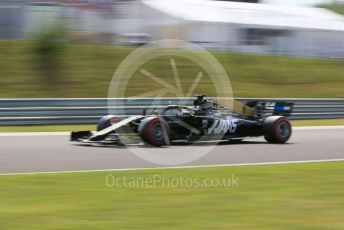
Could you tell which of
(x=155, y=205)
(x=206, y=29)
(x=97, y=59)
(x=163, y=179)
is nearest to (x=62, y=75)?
(x=97, y=59)

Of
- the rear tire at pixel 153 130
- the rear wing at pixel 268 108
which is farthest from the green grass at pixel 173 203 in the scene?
the rear wing at pixel 268 108

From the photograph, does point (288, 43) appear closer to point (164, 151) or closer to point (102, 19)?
point (102, 19)

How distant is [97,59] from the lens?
77.6 feet

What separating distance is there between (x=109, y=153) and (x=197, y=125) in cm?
189

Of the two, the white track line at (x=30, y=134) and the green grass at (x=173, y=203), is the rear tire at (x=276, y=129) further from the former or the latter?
the white track line at (x=30, y=134)

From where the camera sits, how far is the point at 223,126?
36.9 ft

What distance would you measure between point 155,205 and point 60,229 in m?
1.22

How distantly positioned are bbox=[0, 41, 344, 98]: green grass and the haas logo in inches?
382

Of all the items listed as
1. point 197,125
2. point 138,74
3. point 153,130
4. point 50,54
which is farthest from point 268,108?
point 50,54

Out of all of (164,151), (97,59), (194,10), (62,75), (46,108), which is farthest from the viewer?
(194,10)

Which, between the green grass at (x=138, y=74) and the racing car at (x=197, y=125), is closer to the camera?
the racing car at (x=197, y=125)

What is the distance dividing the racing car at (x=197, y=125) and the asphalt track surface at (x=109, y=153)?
8.8 inches

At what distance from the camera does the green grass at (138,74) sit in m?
20.7

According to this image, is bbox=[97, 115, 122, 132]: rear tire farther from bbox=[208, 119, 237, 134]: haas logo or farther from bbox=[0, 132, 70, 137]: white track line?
bbox=[0, 132, 70, 137]: white track line
